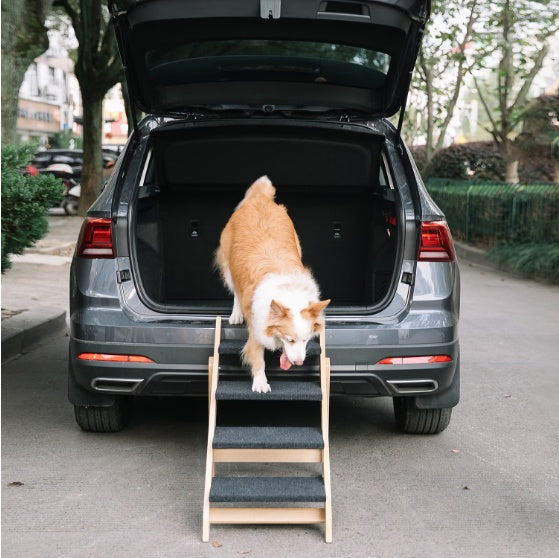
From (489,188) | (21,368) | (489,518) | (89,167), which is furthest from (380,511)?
(89,167)

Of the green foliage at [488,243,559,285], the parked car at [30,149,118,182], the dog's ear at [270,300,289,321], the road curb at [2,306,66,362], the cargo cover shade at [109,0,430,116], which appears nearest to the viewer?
the dog's ear at [270,300,289,321]

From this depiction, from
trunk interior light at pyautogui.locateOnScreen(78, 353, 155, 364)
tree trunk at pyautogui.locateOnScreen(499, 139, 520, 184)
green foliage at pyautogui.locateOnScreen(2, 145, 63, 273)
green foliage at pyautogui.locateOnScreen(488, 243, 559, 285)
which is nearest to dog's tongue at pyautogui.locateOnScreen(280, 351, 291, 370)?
trunk interior light at pyautogui.locateOnScreen(78, 353, 155, 364)

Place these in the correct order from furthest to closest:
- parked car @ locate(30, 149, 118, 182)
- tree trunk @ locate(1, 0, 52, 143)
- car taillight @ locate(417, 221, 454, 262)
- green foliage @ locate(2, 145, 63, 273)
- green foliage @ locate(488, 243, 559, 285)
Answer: parked car @ locate(30, 149, 118, 182) < green foliage @ locate(488, 243, 559, 285) < tree trunk @ locate(1, 0, 52, 143) < green foliage @ locate(2, 145, 63, 273) < car taillight @ locate(417, 221, 454, 262)

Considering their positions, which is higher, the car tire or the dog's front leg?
the dog's front leg

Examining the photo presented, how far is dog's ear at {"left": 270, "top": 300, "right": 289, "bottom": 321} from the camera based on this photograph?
15.2 ft

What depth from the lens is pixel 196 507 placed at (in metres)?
4.55

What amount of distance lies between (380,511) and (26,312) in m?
5.88

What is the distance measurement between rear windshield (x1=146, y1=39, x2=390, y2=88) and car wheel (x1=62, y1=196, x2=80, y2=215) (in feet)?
68.3

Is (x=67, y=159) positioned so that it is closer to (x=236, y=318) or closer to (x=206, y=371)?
(x=236, y=318)

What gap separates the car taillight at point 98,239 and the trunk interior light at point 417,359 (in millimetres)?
1715

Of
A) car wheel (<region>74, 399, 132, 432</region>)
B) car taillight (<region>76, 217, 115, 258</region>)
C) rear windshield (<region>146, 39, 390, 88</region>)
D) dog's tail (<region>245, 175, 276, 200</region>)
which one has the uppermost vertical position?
rear windshield (<region>146, 39, 390, 88</region>)

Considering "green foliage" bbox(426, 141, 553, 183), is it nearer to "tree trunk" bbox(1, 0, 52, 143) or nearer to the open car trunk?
"tree trunk" bbox(1, 0, 52, 143)

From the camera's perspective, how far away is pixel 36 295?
11.5 meters

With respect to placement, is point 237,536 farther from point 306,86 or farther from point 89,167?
point 89,167
